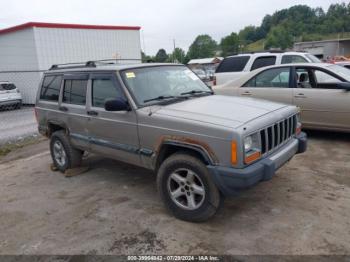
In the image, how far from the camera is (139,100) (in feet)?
13.9

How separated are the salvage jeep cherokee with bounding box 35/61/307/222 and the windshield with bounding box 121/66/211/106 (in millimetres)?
15

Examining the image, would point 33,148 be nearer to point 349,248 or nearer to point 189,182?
point 189,182

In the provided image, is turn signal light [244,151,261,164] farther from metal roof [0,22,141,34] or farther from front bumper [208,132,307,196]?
metal roof [0,22,141,34]

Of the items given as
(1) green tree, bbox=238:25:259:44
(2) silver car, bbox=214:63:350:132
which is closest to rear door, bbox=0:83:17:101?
(2) silver car, bbox=214:63:350:132

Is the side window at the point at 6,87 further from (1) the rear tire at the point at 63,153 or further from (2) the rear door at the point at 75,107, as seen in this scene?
(2) the rear door at the point at 75,107

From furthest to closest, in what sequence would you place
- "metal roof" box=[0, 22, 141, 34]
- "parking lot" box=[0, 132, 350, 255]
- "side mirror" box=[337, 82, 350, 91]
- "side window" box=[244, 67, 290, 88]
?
"metal roof" box=[0, 22, 141, 34], "side window" box=[244, 67, 290, 88], "side mirror" box=[337, 82, 350, 91], "parking lot" box=[0, 132, 350, 255]

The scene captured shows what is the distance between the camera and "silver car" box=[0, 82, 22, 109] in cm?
1641

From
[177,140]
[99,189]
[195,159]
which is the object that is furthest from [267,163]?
[99,189]

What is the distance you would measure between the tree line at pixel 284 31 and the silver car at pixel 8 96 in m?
63.8

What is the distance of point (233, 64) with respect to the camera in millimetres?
10055

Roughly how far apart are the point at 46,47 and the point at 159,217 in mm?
16331

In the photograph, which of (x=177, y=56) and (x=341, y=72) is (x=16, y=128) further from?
(x=177, y=56)

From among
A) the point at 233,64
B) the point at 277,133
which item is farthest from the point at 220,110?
the point at 233,64

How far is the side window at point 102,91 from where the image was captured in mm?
4512
